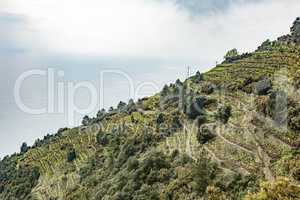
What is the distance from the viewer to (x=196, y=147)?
66.9 meters

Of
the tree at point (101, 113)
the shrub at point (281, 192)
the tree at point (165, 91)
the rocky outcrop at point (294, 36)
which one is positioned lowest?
the tree at point (101, 113)

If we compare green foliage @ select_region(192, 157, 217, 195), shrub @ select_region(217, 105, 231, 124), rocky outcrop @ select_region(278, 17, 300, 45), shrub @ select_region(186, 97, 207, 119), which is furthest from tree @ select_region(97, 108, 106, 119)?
green foliage @ select_region(192, 157, 217, 195)

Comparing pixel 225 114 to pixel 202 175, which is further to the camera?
pixel 225 114

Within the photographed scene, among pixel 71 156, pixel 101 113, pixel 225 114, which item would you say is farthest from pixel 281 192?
pixel 101 113

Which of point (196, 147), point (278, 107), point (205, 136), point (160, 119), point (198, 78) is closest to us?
point (278, 107)

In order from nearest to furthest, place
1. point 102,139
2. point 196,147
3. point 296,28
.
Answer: point 196,147 < point 102,139 < point 296,28

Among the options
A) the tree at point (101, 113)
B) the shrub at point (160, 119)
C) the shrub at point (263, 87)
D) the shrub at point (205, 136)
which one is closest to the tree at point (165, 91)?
the shrub at point (160, 119)

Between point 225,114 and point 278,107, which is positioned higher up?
point 278,107

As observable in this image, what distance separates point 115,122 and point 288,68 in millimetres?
45548

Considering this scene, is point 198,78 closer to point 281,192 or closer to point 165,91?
point 165,91

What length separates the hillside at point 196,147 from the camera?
169 feet

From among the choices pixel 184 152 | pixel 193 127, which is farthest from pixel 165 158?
pixel 193 127

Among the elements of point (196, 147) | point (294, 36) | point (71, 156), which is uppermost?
point (294, 36)

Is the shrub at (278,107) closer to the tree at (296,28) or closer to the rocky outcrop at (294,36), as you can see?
the rocky outcrop at (294,36)
